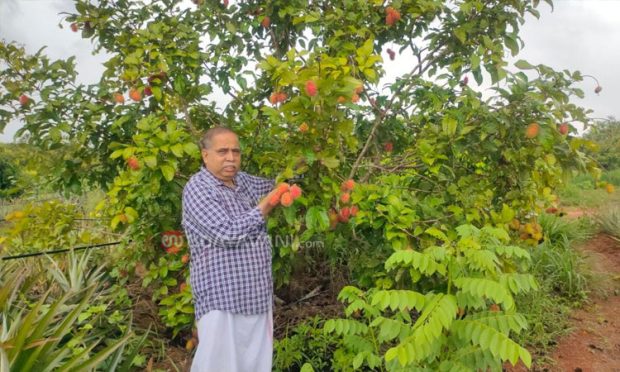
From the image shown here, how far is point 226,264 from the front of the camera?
221 cm

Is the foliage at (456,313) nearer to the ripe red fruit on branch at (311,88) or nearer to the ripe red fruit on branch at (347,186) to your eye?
the ripe red fruit on branch at (347,186)

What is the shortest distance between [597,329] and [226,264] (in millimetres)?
3448

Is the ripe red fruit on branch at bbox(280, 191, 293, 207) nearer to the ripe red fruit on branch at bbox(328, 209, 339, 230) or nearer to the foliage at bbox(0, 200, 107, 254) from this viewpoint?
the ripe red fruit on branch at bbox(328, 209, 339, 230)

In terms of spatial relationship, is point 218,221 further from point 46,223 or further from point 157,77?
point 46,223

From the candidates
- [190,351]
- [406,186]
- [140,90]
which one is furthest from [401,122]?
[190,351]

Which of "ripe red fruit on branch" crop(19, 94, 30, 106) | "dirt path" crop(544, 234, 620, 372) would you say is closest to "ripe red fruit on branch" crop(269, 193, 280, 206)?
"ripe red fruit on branch" crop(19, 94, 30, 106)

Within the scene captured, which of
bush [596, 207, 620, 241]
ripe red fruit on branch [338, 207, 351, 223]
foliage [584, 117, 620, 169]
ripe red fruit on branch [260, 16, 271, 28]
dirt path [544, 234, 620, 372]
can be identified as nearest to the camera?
ripe red fruit on branch [338, 207, 351, 223]

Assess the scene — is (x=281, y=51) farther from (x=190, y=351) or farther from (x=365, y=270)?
(x=190, y=351)

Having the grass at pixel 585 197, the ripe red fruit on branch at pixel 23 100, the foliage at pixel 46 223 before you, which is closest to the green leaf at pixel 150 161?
the ripe red fruit on branch at pixel 23 100

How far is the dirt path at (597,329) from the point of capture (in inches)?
140

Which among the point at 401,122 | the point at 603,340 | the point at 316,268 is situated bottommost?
the point at 603,340

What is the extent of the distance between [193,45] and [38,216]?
1.56 metres

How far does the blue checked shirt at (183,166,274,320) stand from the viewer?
6.96 feet

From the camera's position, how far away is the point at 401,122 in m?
3.39
